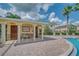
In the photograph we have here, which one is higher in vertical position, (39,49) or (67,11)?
(67,11)

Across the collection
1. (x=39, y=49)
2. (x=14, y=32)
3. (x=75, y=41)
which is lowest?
(x=39, y=49)

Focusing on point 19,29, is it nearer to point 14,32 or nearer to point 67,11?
point 14,32

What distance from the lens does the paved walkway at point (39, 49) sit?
460 cm

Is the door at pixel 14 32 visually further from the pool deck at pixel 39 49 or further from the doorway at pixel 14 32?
the pool deck at pixel 39 49

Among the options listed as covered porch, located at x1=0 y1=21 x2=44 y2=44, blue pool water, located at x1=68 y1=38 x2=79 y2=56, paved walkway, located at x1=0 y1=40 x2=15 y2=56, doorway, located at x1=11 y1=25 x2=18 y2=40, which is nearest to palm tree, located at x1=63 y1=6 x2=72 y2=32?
blue pool water, located at x1=68 y1=38 x2=79 y2=56

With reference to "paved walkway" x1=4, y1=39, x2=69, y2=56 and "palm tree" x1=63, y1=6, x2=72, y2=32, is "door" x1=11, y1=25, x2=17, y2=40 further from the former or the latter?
"palm tree" x1=63, y1=6, x2=72, y2=32

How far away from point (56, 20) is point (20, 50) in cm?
88

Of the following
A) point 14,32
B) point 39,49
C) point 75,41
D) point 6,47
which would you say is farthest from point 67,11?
point 6,47

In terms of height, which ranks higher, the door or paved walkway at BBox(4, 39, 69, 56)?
the door

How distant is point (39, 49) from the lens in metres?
4.64

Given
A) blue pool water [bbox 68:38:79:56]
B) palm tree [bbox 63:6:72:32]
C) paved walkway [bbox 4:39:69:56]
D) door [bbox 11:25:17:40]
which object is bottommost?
paved walkway [bbox 4:39:69:56]

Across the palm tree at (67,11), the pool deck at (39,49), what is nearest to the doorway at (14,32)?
the pool deck at (39,49)

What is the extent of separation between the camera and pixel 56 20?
4.71m

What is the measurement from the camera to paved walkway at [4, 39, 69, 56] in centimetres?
→ 460
